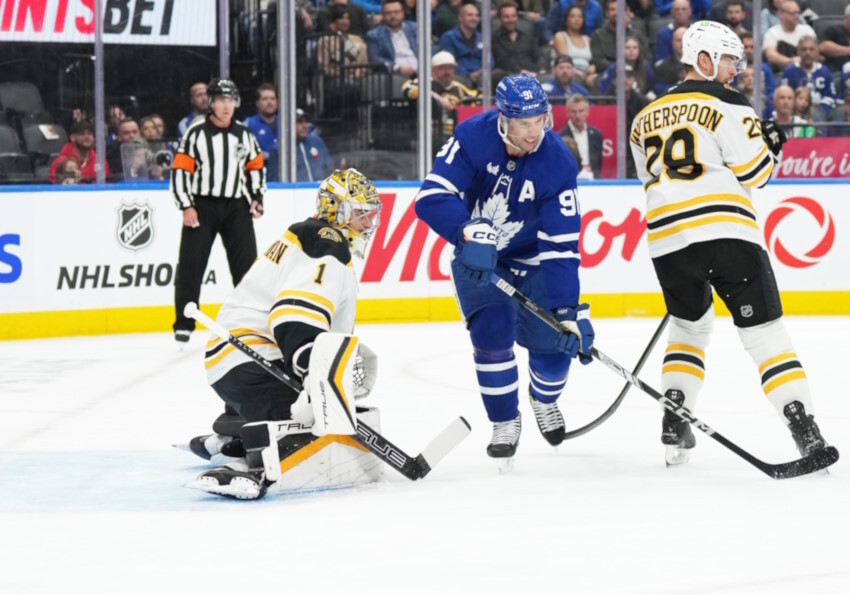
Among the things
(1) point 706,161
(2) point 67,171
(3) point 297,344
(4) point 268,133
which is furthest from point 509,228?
(4) point 268,133

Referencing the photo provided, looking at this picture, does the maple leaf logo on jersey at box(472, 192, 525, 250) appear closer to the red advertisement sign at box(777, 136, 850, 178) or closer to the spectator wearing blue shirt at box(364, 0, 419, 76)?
the spectator wearing blue shirt at box(364, 0, 419, 76)

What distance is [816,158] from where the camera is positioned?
802 centimetres

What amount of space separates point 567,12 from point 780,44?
1300 mm

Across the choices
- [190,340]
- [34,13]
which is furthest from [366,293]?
[34,13]

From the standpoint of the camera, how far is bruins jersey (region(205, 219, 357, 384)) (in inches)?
120

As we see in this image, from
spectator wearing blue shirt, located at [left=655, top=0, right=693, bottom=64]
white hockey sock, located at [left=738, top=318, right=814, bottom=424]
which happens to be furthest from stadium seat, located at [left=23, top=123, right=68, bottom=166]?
white hockey sock, located at [left=738, top=318, right=814, bottom=424]

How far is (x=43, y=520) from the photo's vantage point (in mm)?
3000

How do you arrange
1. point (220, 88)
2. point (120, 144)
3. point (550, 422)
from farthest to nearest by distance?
1. point (120, 144)
2. point (220, 88)
3. point (550, 422)

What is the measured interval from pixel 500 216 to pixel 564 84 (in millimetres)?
4621

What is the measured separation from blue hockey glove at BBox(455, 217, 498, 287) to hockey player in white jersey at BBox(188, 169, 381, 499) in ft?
0.74

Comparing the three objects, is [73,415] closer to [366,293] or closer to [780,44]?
[366,293]

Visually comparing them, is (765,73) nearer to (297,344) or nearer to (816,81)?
(816,81)

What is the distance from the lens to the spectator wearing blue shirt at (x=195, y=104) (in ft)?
24.6

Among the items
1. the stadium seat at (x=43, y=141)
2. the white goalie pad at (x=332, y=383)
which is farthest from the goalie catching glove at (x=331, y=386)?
the stadium seat at (x=43, y=141)
